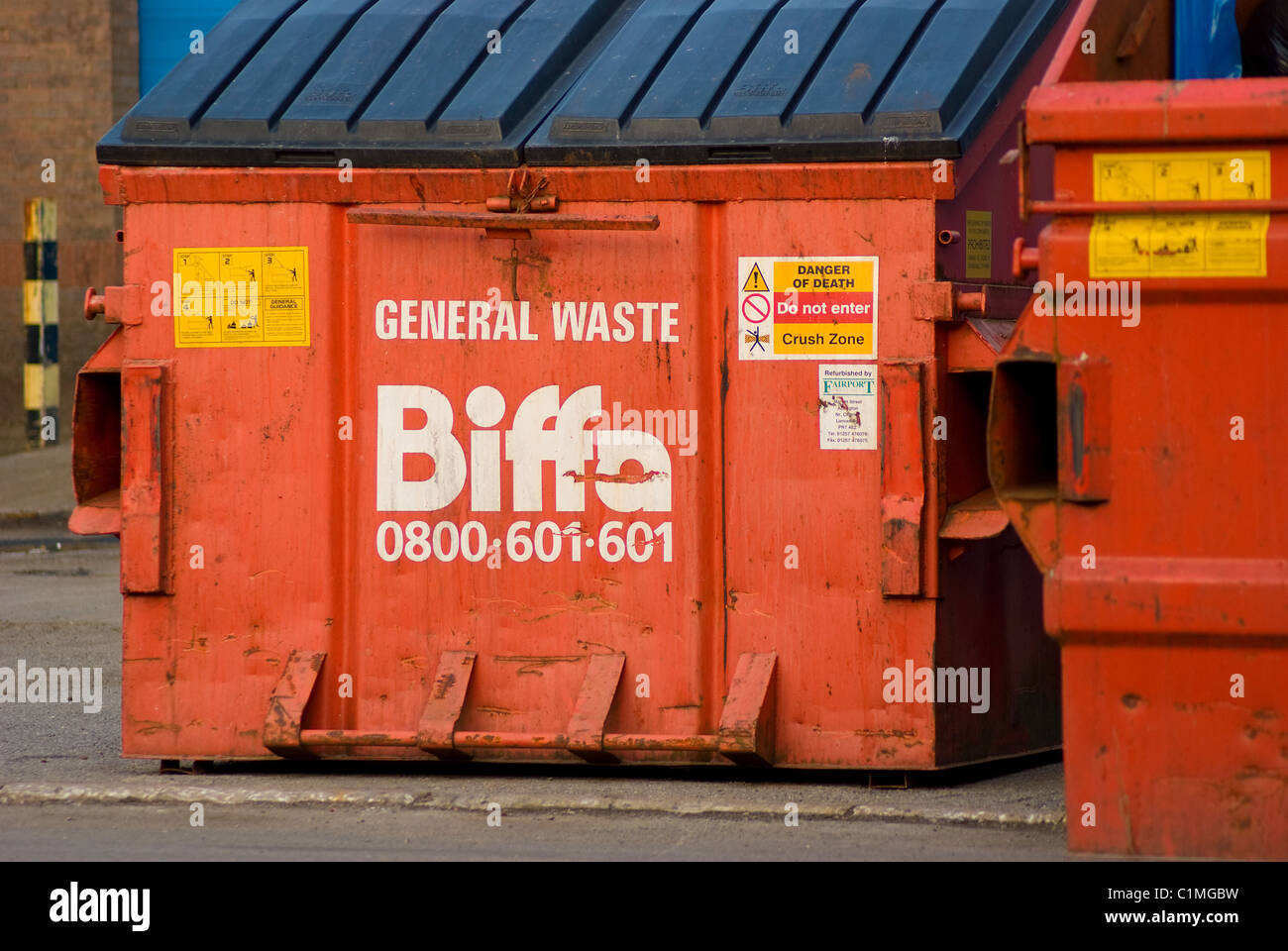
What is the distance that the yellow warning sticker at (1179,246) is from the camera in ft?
15.2

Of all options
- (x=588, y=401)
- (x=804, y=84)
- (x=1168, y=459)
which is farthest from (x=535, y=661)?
(x=1168, y=459)

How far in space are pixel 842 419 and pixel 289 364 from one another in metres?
1.72

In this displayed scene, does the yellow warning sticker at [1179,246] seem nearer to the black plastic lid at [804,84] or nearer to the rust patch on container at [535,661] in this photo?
the black plastic lid at [804,84]

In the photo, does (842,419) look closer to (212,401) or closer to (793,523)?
(793,523)

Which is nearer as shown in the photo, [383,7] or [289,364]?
[289,364]

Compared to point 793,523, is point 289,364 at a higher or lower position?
higher

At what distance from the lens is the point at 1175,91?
4699 mm

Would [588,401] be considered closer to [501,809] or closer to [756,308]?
[756,308]

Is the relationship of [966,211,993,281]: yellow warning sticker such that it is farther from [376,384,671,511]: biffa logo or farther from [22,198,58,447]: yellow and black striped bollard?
[22,198,58,447]: yellow and black striped bollard

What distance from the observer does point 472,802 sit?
5703 mm

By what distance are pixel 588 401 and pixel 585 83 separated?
103 centimetres

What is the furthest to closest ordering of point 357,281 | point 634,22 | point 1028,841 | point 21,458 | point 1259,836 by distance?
1. point 21,458
2. point 634,22
3. point 357,281
4. point 1028,841
5. point 1259,836

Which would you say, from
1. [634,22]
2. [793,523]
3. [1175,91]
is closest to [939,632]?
[793,523]

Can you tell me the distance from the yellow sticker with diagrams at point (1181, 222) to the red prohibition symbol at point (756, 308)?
137cm
